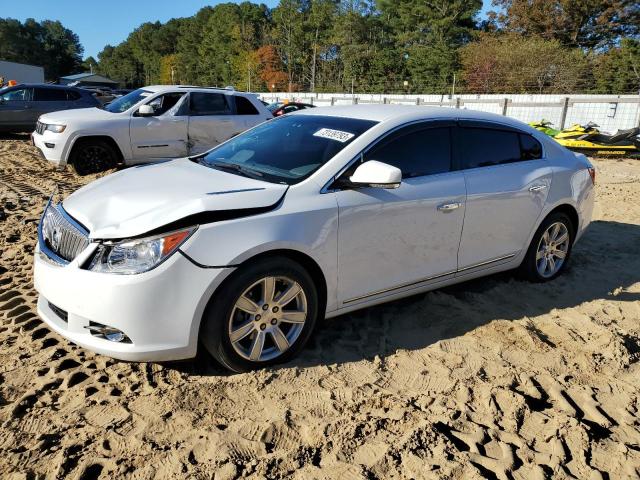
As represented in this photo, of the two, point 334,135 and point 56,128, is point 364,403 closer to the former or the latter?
point 334,135

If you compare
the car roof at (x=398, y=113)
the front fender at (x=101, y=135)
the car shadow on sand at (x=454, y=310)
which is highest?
the car roof at (x=398, y=113)

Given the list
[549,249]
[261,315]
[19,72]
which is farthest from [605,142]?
[19,72]

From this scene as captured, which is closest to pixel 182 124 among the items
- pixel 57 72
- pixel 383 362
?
pixel 383 362

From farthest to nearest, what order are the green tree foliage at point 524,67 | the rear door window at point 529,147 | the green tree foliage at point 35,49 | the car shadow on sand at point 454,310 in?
1. the green tree foliage at point 35,49
2. the green tree foliage at point 524,67
3. the rear door window at point 529,147
4. the car shadow on sand at point 454,310

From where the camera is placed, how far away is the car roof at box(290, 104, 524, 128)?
3713mm

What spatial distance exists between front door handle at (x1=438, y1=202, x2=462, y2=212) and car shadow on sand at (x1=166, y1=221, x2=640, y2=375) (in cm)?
83

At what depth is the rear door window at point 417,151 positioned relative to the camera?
3521 mm

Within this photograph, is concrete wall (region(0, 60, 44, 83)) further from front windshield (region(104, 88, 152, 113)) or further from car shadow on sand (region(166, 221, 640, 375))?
car shadow on sand (region(166, 221, 640, 375))

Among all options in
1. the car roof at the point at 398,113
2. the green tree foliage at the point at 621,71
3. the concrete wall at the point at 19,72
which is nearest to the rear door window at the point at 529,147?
the car roof at the point at 398,113

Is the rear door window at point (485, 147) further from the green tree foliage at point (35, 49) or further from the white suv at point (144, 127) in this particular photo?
the green tree foliage at point (35, 49)

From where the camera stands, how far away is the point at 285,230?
291 cm

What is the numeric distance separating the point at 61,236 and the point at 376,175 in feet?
6.15

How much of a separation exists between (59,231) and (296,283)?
4.66ft

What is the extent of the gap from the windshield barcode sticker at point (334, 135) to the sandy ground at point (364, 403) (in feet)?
4.31
